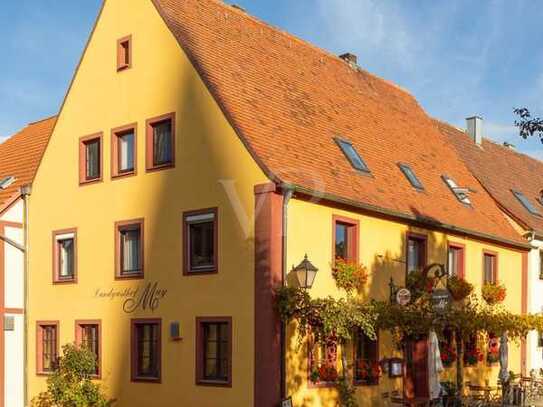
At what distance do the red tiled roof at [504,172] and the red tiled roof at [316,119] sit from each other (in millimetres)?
944

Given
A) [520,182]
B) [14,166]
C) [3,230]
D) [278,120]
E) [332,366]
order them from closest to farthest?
[332,366] < [278,120] < [3,230] < [14,166] < [520,182]

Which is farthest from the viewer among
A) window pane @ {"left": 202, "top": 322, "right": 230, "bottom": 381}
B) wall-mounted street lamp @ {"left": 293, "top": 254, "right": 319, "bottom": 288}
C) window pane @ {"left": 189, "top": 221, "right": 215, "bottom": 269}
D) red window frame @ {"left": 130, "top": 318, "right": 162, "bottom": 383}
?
red window frame @ {"left": 130, "top": 318, "right": 162, "bottom": 383}

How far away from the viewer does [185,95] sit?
755 inches

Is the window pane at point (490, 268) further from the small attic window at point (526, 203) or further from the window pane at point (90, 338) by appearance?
the window pane at point (90, 338)

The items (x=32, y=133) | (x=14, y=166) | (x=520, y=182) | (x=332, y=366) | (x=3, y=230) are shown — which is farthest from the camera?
(x=520, y=182)

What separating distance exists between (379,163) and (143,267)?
6.49 metres

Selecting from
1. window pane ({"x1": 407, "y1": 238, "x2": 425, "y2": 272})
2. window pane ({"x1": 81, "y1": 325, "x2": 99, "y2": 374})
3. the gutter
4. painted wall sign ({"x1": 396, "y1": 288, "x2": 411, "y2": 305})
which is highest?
the gutter

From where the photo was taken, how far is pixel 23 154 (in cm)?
2664

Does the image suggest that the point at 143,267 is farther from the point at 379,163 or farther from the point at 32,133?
the point at 32,133

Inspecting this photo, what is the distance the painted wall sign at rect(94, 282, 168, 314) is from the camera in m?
19.2

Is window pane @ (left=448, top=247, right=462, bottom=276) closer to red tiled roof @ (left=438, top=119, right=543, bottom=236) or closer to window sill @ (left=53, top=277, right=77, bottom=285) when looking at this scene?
red tiled roof @ (left=438, top=119, right=543, bottom=236)

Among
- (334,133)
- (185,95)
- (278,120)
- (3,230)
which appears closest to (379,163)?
(334,133)

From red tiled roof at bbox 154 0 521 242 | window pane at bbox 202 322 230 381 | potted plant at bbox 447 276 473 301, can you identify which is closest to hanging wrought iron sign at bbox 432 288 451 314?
red tiled roof at bbox 154 0 521 242

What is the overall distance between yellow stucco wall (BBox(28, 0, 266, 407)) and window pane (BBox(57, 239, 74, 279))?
1.05 ft
